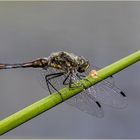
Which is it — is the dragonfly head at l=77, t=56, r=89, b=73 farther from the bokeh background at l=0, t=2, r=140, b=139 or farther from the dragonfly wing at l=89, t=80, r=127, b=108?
the bokeh background at l=0, t=2, r=140, b=139

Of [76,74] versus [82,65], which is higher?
[82,65]

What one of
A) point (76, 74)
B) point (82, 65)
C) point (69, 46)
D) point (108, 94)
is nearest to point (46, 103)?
point (76, 74)

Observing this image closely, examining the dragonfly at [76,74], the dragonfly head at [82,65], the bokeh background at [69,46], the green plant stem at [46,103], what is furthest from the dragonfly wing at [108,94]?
the bokeh background at [69,46]

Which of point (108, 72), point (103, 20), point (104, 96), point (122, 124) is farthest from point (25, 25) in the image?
point (108, 72)

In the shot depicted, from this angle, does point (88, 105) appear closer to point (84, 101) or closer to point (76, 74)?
point (84, 101)

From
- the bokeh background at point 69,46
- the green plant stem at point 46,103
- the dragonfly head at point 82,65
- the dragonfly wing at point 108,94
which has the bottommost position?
the green plant stem at point 46,103

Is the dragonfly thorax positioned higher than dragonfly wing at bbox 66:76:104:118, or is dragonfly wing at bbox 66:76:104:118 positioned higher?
the dragonfly thorax

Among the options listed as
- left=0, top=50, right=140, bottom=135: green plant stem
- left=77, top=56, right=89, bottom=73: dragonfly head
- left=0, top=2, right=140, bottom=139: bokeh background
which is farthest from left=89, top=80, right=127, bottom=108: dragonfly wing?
left=0, top=2, right=140, bottom=139: bokeh background

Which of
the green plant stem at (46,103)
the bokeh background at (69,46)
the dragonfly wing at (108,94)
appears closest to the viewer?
the green plant stem at (46,103)

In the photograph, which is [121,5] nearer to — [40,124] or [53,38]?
[53,38]

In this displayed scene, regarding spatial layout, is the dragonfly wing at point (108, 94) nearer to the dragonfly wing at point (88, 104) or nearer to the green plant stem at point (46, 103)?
the dragonfly wing at point (88, 104)
